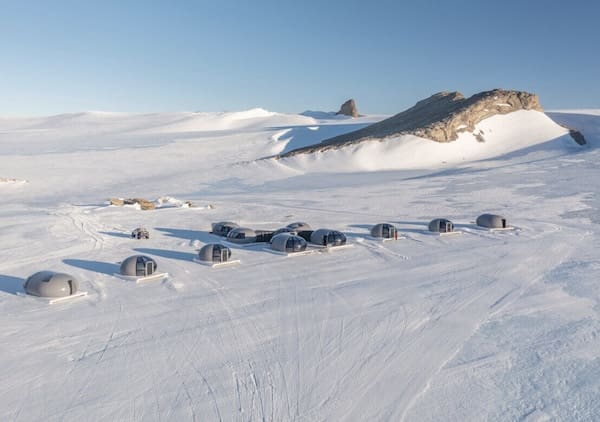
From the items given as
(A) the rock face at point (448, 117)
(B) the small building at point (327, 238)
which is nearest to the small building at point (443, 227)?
(B) the small building at point (327, 238)

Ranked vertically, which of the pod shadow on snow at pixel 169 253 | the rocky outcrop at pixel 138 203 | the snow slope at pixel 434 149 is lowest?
the pod shadow on snow at pixel 169 253

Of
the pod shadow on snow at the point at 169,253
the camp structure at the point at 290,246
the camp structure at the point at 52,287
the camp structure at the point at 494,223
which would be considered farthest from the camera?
the camp structure at the point at 494,223

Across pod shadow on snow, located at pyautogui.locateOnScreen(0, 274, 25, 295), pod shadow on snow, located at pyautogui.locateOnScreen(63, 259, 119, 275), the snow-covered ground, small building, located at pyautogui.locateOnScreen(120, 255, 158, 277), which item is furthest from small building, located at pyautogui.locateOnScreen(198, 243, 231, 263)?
pod shadow on snow, located at pyautogui.locateOnScreen(0, 274, 25, 295)

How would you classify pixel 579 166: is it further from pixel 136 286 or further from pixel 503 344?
pixel 136 286

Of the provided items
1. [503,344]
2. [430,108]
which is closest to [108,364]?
[503,344]

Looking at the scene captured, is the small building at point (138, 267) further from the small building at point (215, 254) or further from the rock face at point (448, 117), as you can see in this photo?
the rock face at point (448, 117)

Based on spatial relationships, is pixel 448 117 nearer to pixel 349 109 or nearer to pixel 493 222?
pixel 493 222
